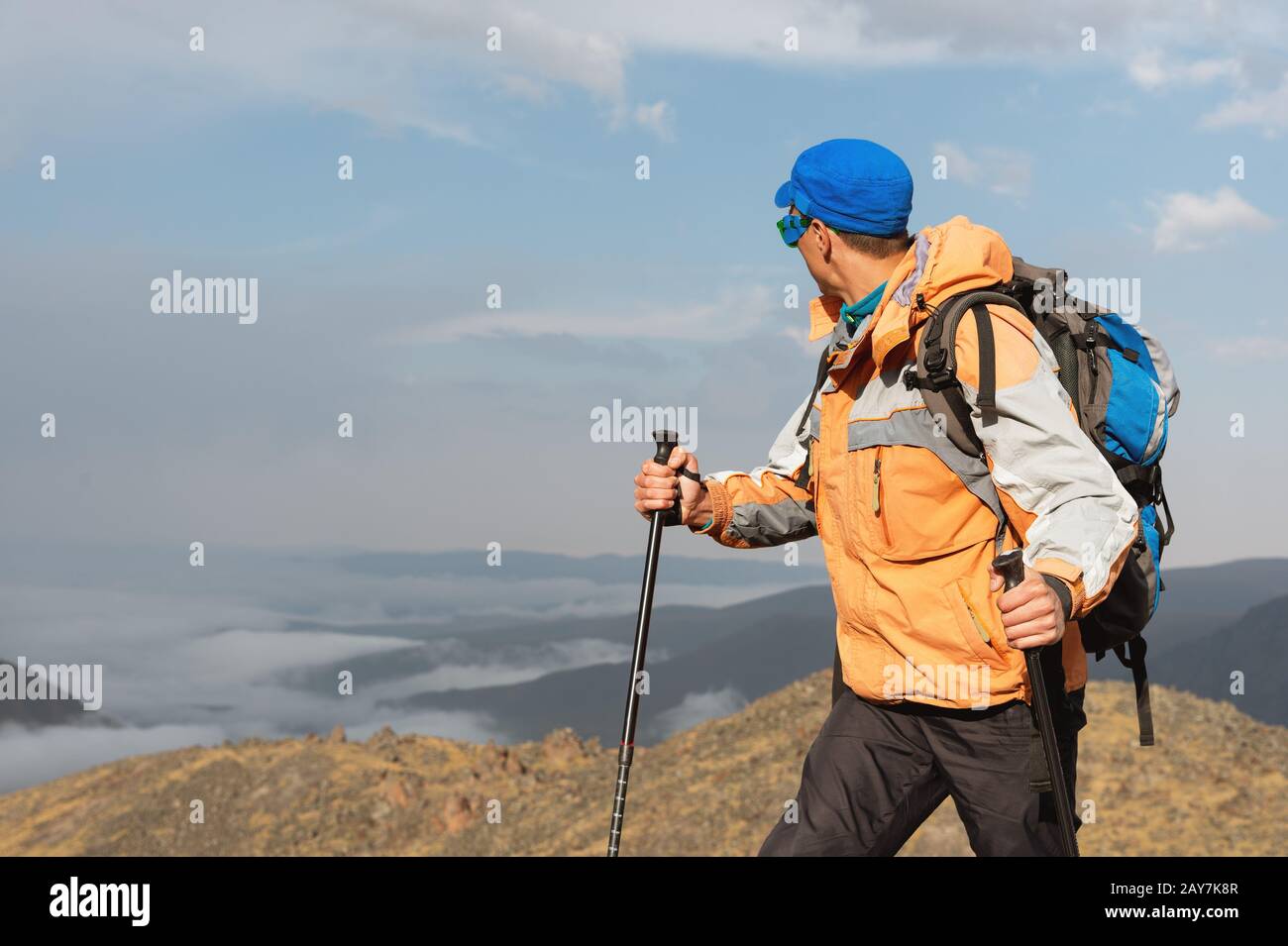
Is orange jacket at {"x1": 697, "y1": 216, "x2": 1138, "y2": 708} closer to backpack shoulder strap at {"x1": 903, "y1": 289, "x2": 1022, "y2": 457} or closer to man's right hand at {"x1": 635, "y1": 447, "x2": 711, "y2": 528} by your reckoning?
backpack shoulder strap at {"x1": 903, "y1": 289, "x2": 1022, "y2": 457}

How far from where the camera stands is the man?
173 inches

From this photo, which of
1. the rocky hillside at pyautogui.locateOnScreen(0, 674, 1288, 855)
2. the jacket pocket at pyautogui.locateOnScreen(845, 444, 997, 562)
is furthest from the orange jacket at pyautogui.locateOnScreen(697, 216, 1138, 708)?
the rocky hillside at pyautogui.locateOnScreen(0, 674, 1288, 855)

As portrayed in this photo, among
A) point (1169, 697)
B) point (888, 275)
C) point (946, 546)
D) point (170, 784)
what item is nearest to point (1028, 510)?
point (946, 546)

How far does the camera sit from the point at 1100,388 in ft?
15.4

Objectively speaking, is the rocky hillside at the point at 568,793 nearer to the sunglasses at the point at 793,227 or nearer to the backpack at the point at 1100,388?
the backpack at the point at 1100,388

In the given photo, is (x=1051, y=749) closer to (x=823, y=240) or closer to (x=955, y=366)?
(x=955, y=366)

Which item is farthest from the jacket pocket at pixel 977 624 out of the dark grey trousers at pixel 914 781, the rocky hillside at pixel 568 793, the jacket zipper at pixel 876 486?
the rocky hillside at pixel 568 793

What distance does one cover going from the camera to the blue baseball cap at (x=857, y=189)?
498 centimetres

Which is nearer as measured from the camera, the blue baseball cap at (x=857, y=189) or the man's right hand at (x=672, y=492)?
the blue baseball cap at (x=857, y=189)

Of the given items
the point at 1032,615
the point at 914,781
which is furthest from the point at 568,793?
the point at 1032,615

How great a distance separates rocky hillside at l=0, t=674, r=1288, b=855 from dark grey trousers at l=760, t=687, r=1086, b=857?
36.0 ft

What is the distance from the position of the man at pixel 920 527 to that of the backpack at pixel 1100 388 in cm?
7
